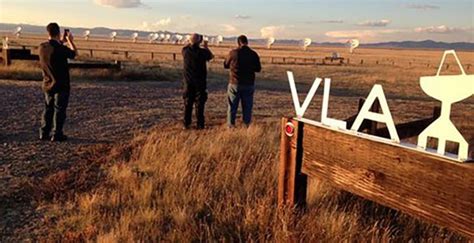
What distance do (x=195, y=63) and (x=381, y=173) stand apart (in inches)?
256

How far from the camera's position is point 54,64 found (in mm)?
8320

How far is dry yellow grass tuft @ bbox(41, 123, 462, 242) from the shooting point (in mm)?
4289

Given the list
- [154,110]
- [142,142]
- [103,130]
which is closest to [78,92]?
[154,110]

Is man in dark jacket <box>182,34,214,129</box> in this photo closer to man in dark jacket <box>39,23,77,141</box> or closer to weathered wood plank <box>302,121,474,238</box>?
man in dark jacket <box>39,23,77,141</box>

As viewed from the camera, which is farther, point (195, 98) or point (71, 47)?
point (195, 98)

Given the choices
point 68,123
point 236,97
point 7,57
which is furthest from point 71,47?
point 7,57

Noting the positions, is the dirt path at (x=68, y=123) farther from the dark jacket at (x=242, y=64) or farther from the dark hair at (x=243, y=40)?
the dark hair at (x=243, y=40)

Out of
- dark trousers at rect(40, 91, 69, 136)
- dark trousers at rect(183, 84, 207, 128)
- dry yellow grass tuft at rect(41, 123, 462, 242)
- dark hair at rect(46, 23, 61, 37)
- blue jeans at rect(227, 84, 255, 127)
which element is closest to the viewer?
dry yellow grass tuft at rect(41, 123, 462, 242)

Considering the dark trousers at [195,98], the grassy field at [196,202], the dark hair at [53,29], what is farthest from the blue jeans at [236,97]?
the dark hair at [53,29]

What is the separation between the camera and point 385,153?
11.5 ft

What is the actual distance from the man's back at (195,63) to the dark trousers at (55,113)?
86.3 inches

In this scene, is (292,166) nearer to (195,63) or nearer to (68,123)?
(195,63)

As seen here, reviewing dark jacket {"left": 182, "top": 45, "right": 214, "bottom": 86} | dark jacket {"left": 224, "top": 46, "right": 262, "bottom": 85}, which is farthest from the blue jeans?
dark jacket {"left": 182, "top": 45, "right": 214, "bottom": 86}

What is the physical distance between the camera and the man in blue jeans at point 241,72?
10.0 metres
